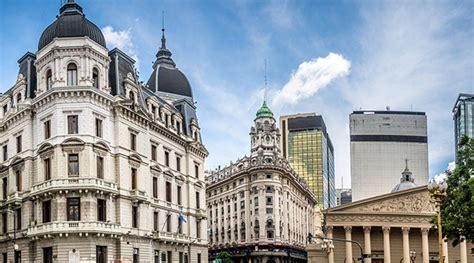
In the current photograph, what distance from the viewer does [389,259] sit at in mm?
91625

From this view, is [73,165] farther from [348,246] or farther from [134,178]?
[348,246]

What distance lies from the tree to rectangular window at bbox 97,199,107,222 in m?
28.3

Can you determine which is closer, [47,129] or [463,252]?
[47,129]

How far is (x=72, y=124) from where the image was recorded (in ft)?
180

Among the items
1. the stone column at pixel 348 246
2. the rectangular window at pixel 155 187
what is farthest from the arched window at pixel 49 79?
the stone column at pixel 348 246

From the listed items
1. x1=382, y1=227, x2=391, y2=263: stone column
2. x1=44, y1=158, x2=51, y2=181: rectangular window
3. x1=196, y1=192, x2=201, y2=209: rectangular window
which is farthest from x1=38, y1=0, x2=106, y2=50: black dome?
x1=382, y1=227, x2=391, y2=263: stone column

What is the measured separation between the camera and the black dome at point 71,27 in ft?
186

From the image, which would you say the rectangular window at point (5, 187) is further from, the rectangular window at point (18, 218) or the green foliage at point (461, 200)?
the green foliage at point (461, 200)

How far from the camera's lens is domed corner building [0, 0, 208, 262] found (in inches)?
2121

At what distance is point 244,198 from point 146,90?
7869 centimetres

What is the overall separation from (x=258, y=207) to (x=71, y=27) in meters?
88.7

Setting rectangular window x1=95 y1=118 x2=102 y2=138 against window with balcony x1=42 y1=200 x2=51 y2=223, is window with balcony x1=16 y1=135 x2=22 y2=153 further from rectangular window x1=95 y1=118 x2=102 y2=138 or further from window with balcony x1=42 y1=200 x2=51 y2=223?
rectangular window x1=95 y1=118 x2=102 y2=138

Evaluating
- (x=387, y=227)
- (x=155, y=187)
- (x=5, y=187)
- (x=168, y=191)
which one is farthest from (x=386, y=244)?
(x=5, y=187)

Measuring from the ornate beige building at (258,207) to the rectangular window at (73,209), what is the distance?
261ft
